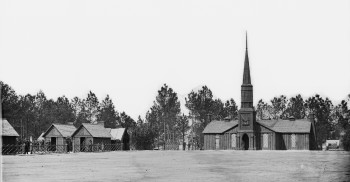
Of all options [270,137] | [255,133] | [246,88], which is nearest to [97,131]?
[246,88]

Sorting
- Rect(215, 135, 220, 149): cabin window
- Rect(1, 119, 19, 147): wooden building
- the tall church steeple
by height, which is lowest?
Rect(215, 135, 220, 149): cabin window

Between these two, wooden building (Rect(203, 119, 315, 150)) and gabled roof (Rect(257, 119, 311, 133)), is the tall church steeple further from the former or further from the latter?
gabled roof (Rect(257, 119, 311, 133))

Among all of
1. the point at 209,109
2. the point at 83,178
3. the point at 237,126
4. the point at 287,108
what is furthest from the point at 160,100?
the point at 83,178

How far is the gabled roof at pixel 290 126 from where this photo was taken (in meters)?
87.0

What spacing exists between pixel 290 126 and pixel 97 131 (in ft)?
112

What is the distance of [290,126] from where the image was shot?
88625mm

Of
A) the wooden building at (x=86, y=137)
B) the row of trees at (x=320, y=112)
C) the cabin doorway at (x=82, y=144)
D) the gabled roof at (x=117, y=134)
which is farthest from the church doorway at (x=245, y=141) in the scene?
the row of trees at (x=320, y=112)

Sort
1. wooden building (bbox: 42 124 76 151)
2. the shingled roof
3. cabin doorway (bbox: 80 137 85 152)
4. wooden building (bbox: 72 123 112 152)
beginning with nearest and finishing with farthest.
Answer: cabin doorway (bbox: 80 137 85 152) < wooden building (bbox: 72 123 112 152) < wooden building (bbox: 42 124 76 151) < the shingled roof

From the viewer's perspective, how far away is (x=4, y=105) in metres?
97.6

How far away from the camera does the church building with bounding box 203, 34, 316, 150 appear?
86.8 meters

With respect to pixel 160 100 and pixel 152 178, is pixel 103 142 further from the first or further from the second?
pixel 152 178

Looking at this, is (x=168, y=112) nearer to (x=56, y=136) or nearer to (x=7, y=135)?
(x=56, y=136)

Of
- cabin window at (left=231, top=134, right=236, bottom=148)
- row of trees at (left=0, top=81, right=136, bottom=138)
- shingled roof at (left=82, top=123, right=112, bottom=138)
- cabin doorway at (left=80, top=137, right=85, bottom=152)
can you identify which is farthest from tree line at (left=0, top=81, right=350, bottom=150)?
cabin doorway at (left=80, top=137, right=85, bottom=152)

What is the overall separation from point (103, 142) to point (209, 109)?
55.7 meters
